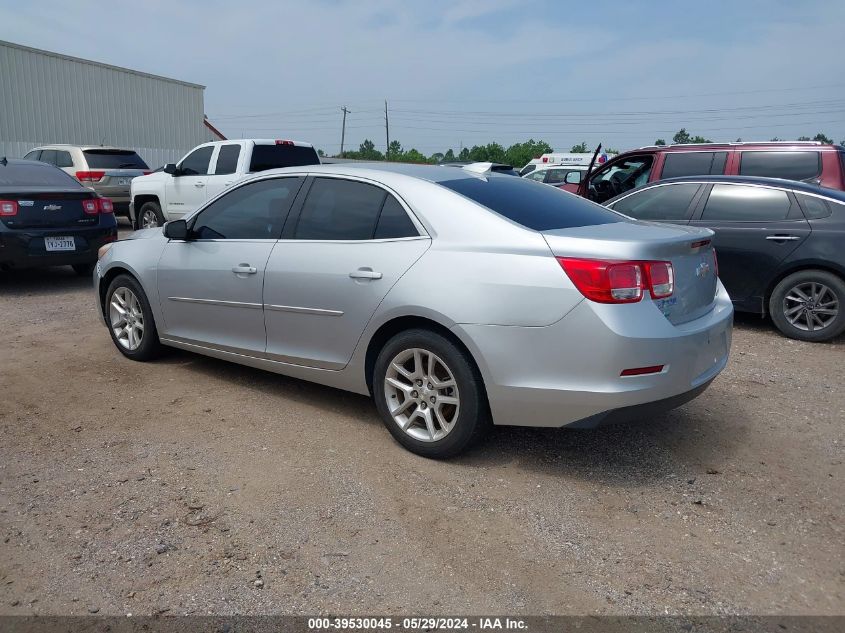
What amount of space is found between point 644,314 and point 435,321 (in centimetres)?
104

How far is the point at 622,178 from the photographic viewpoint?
10688mm

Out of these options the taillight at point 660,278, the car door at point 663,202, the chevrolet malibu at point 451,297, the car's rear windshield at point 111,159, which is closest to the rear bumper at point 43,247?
the chevrolet malibu at point 451,297

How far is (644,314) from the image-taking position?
3.36 m

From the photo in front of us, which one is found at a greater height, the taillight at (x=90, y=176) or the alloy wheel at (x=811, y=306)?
the taillight at (x=90, y=176)

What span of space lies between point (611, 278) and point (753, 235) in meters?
4.15

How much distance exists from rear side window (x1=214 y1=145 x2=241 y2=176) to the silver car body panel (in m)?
7.15

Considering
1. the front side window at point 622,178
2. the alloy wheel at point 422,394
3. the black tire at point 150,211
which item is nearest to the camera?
the alloy wheel at point 422,394

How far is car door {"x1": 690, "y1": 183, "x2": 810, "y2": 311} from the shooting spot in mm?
6617

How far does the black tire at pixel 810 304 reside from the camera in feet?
21.0

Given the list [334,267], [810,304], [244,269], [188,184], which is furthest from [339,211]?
[188,184]

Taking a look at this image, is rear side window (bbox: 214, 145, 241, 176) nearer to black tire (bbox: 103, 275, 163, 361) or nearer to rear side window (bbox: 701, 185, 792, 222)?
black tire (bbox: 103, 275, 163, 361)

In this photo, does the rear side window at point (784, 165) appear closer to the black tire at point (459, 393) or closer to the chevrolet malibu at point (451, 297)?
the chevrolet malibu at point (451, 297)

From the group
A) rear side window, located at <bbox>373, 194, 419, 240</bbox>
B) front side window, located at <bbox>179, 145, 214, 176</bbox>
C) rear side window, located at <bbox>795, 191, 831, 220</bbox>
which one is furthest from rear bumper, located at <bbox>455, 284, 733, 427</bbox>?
front side window, located at <bbox>179, 145, 214, 176</bbox>

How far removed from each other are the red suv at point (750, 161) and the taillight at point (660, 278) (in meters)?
6.07
